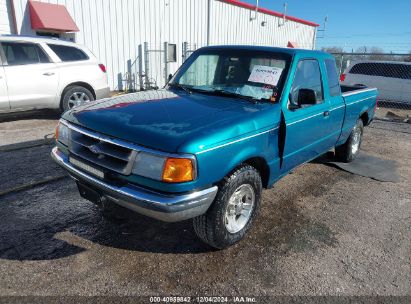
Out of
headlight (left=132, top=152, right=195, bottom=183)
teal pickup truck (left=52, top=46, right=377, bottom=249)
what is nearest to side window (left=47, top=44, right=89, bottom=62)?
teal pickup truck (left=52, top=46, right=377, bottom=249)

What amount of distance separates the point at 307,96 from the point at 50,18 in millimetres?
9931

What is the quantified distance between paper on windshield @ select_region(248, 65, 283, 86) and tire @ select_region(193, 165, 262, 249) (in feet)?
3.35

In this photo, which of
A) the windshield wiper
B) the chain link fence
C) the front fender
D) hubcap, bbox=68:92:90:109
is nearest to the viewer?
the front fender

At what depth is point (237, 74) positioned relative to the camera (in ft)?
12.4

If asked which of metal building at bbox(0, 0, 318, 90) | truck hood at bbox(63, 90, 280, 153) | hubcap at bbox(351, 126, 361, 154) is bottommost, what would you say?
hubcap at bbox(351, 126, 361, 154)

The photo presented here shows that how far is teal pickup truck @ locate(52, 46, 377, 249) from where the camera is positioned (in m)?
2.45

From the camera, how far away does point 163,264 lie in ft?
9.32

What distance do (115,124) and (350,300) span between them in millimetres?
2315

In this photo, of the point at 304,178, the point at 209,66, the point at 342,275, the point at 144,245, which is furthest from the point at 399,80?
the point at 144,245

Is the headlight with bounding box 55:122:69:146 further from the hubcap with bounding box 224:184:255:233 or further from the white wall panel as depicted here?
the white wall panel

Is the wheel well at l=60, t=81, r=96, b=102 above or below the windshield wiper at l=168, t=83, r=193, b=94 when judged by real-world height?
below

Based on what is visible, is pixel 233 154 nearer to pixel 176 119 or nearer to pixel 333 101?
pixel 176 119

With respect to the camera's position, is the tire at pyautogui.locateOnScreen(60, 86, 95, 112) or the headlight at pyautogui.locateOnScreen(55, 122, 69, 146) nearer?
the headlight at pyautogui.locateOnScreen(55, 122, 69, 146)

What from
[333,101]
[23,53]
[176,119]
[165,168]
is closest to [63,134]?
[176,119]
